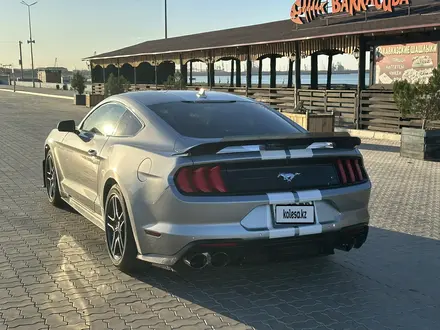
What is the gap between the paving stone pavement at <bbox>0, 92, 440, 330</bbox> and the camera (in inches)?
137

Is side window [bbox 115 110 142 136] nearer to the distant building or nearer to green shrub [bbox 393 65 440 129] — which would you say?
green shrub [bbox 393 65 440 129]

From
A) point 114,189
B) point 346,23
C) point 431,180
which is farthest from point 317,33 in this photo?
point 114,189

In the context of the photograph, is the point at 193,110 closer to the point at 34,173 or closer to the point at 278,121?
the point at 278,121

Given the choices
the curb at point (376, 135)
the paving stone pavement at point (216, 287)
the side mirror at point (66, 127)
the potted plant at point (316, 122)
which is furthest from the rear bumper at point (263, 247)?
the curb at point (376, 135)

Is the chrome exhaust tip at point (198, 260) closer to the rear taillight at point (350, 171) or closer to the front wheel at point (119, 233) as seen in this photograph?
the front wheel at point (119, 233)

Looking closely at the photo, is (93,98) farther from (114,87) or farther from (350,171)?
(350,171)

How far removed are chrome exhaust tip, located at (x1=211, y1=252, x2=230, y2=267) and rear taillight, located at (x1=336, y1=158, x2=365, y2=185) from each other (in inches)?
44.6

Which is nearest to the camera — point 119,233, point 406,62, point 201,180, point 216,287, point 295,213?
point 201,180

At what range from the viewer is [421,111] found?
11.4m

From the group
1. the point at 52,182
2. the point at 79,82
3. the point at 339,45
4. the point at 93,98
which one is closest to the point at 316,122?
the point at 339,45

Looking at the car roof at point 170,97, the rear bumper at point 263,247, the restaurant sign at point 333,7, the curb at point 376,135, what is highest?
the restaurant sign at point 333,7

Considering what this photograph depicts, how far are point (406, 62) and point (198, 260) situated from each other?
13.7m

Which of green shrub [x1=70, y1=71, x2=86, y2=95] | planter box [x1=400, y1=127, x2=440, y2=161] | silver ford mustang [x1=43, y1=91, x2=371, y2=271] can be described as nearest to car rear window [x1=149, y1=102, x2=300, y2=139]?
silver ford mustang [x1=43, y1=91, x2=371, y2=271]

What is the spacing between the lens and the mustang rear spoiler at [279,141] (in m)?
3.62
